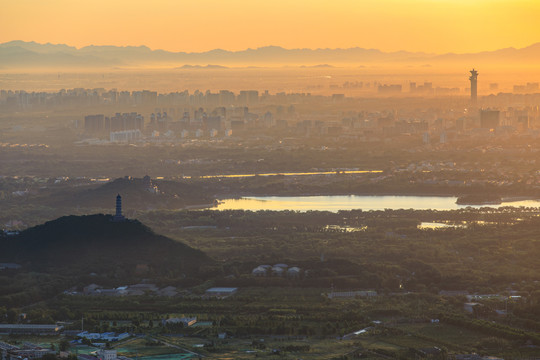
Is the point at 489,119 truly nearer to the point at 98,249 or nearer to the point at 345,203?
Answer: the point at 345,203

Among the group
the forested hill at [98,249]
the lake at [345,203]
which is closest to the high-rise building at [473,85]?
the lake at [345,203]

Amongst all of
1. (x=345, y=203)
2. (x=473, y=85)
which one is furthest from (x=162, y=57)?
(x=345, y=203)

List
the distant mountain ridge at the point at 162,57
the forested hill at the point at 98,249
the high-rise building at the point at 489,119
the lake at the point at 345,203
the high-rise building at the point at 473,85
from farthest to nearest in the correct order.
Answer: the distant mountain ridge at the point at 162,57 < the high-rise building at the point at 473,85 < the high-rise building at the point at 489,119 < the lake at the point at 345,203 < the forested hill at the point at 98,249

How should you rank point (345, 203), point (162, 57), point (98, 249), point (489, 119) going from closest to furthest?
point (98, 249) < point (345, 203) < point (489, 119) < point (162, 57)

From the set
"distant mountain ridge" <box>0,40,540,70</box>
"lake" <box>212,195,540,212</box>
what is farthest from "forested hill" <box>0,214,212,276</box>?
"distant mountain ridge" <box>0,40,540,70</box>

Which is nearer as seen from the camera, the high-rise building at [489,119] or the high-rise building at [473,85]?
the high-rise building at [489,119]

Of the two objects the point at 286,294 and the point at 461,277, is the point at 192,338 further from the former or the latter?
the point at 461,277

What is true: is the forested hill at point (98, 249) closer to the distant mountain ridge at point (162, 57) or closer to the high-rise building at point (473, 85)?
the high-rise building at point (473, 85)
